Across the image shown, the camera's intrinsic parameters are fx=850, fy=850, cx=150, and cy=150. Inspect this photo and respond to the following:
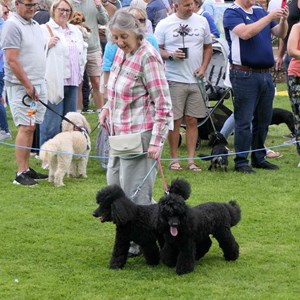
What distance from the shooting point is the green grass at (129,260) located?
587 cm

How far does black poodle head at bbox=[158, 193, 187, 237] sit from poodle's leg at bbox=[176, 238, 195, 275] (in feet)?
0.63

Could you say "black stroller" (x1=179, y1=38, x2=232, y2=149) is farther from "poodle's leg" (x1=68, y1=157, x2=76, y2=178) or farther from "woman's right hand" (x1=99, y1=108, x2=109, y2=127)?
"woman's right hand" (x1=99, y1=108, x2=109, y2=127)

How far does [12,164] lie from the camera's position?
10672 mm

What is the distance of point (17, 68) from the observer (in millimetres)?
8719

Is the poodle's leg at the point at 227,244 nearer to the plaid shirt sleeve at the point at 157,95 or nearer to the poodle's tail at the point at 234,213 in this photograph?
the poodle's tail at the point at 234,213

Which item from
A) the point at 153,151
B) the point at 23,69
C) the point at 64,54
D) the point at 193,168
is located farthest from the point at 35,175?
the point at 153,151

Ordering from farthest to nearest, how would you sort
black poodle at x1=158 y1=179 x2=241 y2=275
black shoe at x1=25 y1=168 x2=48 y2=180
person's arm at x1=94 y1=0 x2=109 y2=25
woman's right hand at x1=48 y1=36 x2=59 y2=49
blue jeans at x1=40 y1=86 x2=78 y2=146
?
person's arm at x1=94 y1=0 x2=109 y2=25 < blue jeans at x1=40 y1=86 x2=78 y2=146 < woman's right hand at x1=48 y1=36 x2=59 y2=49 < black shoe at x1=25 y1=168 x2=48 y2=180 < black poodle at x1=158 y1=179 x2=241 y2=275

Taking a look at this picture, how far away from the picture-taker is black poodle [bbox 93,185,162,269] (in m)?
6.09

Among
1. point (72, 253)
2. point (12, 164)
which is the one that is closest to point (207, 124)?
point (12, 164)

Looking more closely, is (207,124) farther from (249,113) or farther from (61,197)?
(61,197)

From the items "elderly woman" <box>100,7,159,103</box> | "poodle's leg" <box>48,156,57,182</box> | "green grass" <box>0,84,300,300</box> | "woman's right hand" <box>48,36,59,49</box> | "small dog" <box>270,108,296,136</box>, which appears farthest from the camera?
"small dog" <box>270,108,296,136</box>

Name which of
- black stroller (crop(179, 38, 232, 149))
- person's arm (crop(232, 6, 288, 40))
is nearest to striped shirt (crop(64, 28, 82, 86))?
black stroller (crop(179, 38, 232, 149))

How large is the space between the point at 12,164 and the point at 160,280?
4.97 meters

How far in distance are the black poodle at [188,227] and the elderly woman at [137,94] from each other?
374 mm
